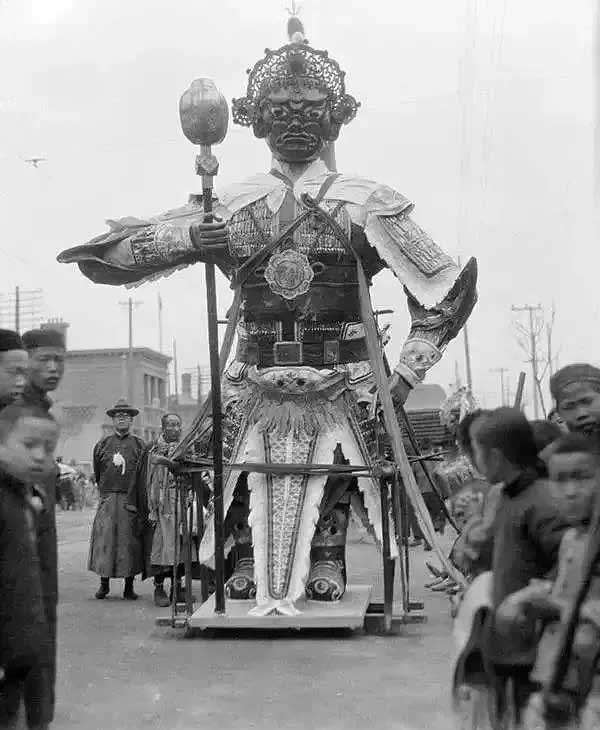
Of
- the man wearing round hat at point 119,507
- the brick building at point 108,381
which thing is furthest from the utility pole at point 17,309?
the man wearing round hat at point 119,507

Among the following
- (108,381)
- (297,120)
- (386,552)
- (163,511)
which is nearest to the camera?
(386,552)

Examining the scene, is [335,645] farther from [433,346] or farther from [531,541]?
[531,541]

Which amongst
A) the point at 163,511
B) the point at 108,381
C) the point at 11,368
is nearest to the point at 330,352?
the point at 11,368

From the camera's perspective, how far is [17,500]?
386 cm

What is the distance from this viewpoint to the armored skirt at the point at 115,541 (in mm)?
9273

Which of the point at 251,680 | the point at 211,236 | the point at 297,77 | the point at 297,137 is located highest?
the point at 297,77

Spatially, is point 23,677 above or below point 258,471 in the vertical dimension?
below

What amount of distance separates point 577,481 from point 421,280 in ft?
11.3

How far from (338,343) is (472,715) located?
3351 mm

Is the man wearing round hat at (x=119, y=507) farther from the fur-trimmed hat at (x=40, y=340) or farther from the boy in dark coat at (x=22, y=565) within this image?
the boy in dark coat at (x=22, y=565)

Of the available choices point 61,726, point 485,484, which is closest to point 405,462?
point 485,484

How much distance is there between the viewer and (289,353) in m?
6.82

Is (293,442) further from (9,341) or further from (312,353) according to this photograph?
(9,341)

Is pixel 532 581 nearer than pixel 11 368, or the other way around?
pixel 532 581
